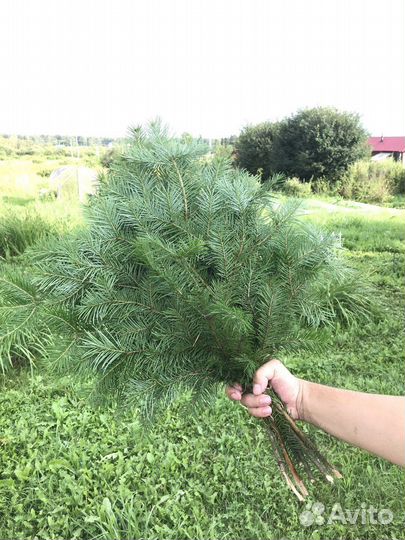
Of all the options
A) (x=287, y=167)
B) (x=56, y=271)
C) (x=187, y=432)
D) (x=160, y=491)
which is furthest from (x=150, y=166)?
(x=287, y=167)

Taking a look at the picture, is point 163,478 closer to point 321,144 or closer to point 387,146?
point 321,144

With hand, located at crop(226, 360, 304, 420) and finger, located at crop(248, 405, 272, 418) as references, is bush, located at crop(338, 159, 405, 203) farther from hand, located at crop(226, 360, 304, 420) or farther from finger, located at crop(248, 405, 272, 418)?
finger, located at crop(248, 405, 272, 418)

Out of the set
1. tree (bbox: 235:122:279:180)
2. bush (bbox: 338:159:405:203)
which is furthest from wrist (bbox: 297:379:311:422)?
tree (bbox: 235:122:279:180)

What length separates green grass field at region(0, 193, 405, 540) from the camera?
5.73 ft

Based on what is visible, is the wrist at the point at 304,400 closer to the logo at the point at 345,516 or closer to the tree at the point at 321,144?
the logo at the point at 345,516

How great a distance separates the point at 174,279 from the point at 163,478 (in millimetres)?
1279

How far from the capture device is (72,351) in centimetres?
102

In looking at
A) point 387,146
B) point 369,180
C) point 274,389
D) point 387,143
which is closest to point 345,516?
point 274,389

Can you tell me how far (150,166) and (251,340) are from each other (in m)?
0.46

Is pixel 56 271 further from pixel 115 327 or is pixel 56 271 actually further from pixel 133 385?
pixel 133 385

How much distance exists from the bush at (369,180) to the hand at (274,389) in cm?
888

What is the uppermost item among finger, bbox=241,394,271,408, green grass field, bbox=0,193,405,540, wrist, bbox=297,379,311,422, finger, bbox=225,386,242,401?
finger, bbox=225,386,242,401

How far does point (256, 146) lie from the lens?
1236 cm

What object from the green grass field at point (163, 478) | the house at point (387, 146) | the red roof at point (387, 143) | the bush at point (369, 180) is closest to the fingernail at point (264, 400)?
the green grass field at point (163, 478)
